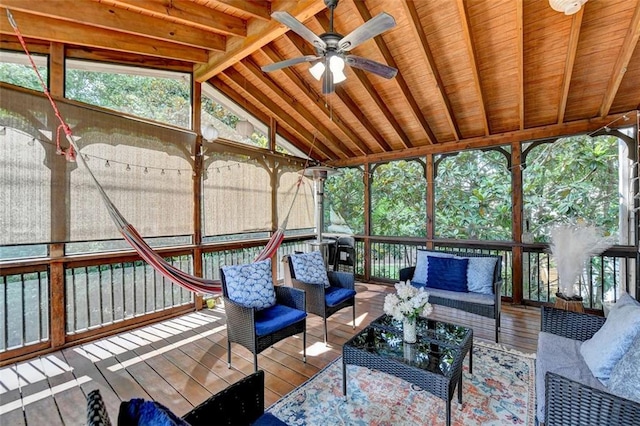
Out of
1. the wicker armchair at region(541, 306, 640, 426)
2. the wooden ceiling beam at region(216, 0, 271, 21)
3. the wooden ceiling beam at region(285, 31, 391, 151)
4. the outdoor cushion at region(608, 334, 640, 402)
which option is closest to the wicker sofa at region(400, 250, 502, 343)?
the outdoor cushion at region(608, 334, 640, 402)

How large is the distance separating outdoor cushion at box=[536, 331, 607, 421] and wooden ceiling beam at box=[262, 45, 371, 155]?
3.79 m

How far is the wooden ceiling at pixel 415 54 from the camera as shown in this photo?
2752 millimetres

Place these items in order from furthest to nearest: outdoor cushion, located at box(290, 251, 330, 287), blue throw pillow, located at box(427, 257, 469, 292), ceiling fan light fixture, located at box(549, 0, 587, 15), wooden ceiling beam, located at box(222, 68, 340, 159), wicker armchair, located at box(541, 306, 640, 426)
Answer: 1. wooden ceiling beam, located at box(222, 68, 340, 159)
2. blue throw pillow, located at box(427, 257, 469, 292)
3. outdoor cushion, located at box(290, 251, 330, 287)
4. ceiling fan light fixture, located at box(549, 0, 587, 15)
5. wicker armchair, located at box(541, 306, 640, 426)

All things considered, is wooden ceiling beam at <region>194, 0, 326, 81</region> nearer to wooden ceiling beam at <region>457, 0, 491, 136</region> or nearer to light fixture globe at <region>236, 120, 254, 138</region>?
light fixture globe at <region>236, 120, 254, 138</region>

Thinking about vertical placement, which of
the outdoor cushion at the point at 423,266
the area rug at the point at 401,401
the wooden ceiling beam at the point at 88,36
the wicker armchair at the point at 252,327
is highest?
the wooden ceiling beam at the point at 88,36

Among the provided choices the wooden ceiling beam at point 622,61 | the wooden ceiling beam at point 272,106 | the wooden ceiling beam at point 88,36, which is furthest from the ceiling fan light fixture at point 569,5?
the wooden ceiling beam at point 88,36

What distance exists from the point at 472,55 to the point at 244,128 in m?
3.14

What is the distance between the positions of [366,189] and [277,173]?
5.85ft

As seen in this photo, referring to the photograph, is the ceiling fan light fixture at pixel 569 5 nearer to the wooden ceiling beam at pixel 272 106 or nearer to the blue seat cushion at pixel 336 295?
the blue seat cushion at pixel 336 295

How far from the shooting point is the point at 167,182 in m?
3.69

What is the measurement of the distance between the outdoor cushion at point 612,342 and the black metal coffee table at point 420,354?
69 cm

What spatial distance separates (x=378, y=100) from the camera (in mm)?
4172

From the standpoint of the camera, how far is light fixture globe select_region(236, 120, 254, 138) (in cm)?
454

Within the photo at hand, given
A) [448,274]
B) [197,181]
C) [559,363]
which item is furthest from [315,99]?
[559,363]
